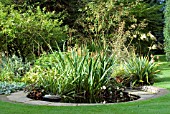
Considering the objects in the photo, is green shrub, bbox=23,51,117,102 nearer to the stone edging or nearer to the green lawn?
the stone edging

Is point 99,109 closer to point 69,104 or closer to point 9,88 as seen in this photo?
point 69,104

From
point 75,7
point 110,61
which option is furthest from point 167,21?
point 110,61

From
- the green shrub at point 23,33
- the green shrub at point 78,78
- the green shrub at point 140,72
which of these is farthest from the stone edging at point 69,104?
the green shrub at point 23,33

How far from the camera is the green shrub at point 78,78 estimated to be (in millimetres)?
5836

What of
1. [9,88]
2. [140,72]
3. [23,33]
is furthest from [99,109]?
[23,33]

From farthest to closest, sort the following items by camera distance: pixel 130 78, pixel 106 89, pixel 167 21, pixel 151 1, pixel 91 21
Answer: pixel 151 1 < pixel 91 21 < pixel 167 21 < pixel 130 78 < pixel 106 89

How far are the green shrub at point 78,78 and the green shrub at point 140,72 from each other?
1651 mm

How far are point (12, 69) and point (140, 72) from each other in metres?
3.23

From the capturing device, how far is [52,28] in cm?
1073

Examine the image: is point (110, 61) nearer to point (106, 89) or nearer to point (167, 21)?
point (106, 89)

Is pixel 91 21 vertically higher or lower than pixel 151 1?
lower

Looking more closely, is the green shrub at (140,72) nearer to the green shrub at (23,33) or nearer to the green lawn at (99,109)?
the green lawn at (99,109)

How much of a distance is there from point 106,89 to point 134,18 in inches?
409

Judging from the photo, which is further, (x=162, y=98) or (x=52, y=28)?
(x=52, y=28)
